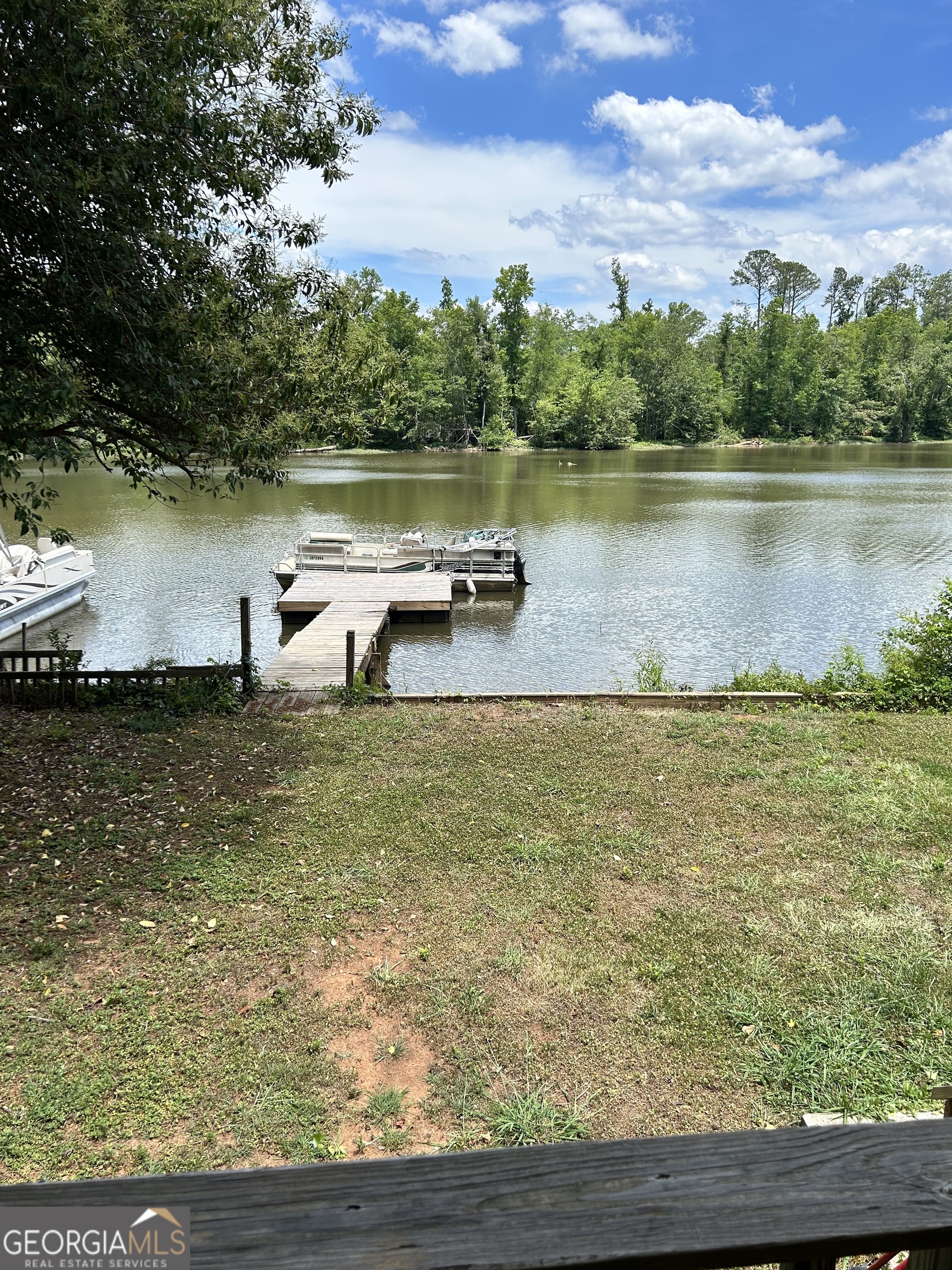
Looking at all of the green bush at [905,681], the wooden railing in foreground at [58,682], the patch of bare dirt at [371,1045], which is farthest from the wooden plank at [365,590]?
the patch of bare dirt at [371,1045]

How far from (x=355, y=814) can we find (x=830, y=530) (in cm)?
3103

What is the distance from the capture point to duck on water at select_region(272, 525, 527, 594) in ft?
81.5

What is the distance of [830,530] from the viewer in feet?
111

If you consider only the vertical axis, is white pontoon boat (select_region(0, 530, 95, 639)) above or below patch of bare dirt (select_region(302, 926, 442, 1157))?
above

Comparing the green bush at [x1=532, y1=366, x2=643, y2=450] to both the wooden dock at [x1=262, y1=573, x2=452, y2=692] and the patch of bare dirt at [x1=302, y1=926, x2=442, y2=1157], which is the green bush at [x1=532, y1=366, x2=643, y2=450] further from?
the patch of bare dirt at [x1=302, y1=926, x2=442, y2=1157]

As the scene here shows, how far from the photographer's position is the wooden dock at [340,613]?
1346cm

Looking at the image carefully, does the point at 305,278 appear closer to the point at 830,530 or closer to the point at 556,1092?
the point at 556,1092

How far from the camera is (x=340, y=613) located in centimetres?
1889

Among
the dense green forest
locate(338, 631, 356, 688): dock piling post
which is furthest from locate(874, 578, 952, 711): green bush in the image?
the dense green forest

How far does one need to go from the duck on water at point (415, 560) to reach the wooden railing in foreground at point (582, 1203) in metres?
23.3

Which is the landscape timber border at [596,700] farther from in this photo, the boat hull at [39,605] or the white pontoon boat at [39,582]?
the white pontoon boat at [39,582]

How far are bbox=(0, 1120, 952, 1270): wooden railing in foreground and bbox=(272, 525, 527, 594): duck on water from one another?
23.3m

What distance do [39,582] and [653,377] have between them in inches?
3240
